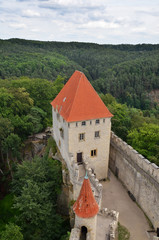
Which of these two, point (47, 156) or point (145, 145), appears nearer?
point (145, 145)

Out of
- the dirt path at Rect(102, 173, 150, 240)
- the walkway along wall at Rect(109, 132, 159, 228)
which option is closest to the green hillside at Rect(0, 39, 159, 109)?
the walkway along wall at Rect(109, 132, 159, 228)

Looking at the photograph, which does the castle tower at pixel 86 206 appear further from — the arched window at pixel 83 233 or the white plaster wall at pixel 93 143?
the white plaster wall at pixel 93 143

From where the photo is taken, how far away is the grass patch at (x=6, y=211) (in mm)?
28059

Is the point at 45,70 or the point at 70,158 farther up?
the point at 45,70

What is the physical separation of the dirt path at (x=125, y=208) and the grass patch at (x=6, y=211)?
1341cm

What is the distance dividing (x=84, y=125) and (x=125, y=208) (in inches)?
428

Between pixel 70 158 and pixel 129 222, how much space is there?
957 centimetres

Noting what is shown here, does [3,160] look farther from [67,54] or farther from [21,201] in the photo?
[67,54]

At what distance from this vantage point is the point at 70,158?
2489 centimetres

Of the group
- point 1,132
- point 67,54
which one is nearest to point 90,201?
point 1,132

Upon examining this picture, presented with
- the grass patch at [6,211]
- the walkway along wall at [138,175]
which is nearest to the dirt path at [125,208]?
the walkway along wall at [138,175]

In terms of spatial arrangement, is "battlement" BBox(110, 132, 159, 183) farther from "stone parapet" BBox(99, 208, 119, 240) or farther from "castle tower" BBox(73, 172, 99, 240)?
"castle tower" BBox(73, 172, 99, 240)

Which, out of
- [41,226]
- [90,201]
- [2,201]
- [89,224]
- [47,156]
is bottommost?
[2,201]

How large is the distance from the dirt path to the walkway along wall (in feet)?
2.49
